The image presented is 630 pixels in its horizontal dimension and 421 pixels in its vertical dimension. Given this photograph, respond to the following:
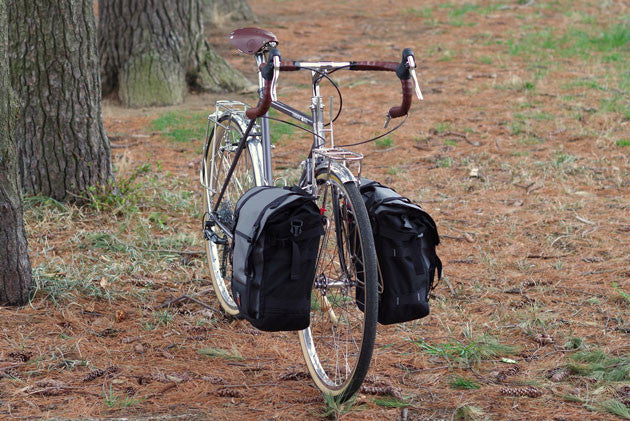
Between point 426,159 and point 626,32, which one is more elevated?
point 626,32

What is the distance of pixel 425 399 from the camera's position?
3.53m

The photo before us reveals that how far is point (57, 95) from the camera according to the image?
5660mm

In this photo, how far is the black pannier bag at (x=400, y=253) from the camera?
319 centimetres

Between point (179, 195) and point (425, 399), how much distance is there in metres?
3.43

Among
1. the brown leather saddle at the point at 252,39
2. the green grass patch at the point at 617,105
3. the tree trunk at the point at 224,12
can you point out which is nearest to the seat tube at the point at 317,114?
the brown leather saddle at the point at 252,39

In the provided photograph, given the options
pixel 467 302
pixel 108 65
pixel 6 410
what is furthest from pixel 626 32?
pixel 6 410

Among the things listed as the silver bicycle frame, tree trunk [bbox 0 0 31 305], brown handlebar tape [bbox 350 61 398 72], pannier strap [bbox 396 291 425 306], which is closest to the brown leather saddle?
the silver bicycle frame

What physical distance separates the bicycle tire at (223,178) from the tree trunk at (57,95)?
1.41 metres

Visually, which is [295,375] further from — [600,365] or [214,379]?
[600,365]

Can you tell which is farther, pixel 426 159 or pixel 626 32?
pixel 626 32

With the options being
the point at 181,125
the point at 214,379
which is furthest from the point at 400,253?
the point at 181,125

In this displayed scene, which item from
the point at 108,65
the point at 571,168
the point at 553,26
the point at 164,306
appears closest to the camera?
the point at 164,306

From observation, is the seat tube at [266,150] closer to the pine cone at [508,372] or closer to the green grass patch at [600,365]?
the pine cone at [508,372]

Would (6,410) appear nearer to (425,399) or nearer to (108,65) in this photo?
(425,399)
